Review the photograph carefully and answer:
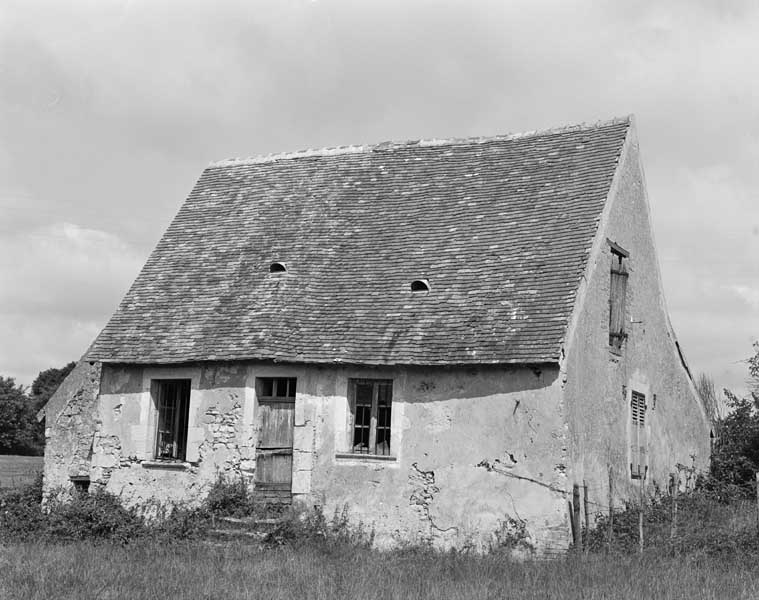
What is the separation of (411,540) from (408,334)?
134 inches

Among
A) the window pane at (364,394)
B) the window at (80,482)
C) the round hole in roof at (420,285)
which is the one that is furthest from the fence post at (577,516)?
the window at (80,482)

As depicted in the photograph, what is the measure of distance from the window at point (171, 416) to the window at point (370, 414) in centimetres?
335

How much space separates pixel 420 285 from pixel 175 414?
5210 mm

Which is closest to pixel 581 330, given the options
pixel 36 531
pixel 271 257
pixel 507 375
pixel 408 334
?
pixel 507 375

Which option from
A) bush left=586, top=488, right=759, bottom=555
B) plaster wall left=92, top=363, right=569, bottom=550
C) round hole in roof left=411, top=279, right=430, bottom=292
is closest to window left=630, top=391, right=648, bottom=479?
bush left=586, top=488, right=759, bottom=555

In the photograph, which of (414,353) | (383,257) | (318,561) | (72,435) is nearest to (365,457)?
(414,353)

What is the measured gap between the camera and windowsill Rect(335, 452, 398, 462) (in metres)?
16.7

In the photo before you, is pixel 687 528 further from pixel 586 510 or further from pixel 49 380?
pixel 49 380

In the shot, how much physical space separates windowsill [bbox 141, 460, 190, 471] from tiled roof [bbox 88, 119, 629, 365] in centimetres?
187

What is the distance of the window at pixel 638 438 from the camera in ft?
60.4

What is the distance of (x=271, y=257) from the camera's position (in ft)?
64.5

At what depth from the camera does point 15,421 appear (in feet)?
170

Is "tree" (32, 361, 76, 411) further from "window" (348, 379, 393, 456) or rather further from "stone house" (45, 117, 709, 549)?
"window" (348, 379, 393, 456)

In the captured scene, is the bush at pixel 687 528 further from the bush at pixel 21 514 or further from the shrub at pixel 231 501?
the bush at pixel 21 514
